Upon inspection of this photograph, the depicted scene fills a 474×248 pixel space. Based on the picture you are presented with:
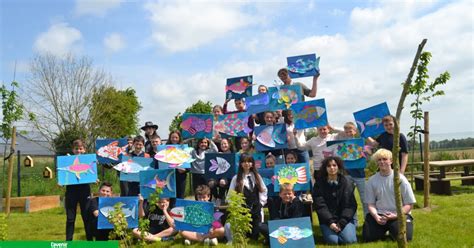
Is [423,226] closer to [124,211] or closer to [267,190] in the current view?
[267,190]

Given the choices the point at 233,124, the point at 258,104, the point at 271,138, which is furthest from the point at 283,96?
the point at 233,124

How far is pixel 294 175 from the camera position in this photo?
659 cm

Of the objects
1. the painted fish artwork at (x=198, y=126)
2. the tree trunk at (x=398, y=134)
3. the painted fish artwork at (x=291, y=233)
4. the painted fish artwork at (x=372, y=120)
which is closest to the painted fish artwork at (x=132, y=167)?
the painted fish artwork at (x=198, y=126)

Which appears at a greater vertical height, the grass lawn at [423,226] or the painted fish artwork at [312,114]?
the painted fish artwork at [312,114]

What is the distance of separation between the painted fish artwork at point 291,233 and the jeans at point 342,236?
467 mm

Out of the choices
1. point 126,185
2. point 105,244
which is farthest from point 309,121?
point 105,244

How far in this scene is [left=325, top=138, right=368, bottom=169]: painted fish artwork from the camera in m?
6.75

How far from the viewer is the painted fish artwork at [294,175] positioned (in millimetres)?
6535

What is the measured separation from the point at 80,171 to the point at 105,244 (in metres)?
3.40

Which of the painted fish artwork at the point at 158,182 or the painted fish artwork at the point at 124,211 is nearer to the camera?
the painted fish artwork at the point at 124,211

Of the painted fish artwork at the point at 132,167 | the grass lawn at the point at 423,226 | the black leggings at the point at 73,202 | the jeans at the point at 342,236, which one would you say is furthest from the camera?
the painted fish artwork at the point at 132,167

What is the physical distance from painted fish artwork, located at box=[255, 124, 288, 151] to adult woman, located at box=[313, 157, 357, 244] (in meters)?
Answer: 1.12

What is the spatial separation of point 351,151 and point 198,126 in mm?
2888

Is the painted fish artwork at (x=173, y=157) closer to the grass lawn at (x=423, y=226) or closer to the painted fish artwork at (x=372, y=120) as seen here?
the grass lawn at (x=423, y=226)
